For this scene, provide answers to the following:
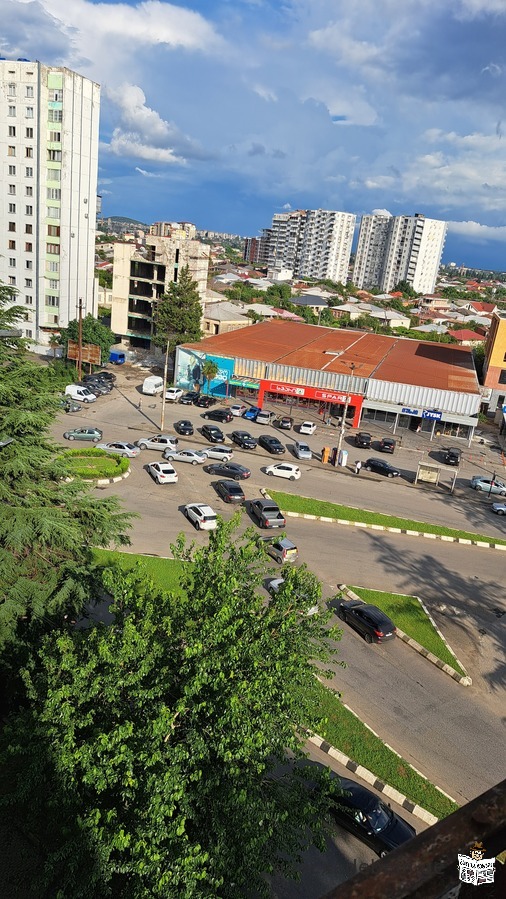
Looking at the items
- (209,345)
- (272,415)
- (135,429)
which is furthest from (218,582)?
(209,345)

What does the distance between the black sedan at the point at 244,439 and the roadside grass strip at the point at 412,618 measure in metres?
17.2

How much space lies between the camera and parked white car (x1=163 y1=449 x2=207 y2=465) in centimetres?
3506

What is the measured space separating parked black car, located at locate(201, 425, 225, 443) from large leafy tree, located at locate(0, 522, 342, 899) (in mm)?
28378

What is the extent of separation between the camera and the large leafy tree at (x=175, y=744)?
26.8 ft

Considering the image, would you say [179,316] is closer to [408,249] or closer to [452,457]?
[452,457]

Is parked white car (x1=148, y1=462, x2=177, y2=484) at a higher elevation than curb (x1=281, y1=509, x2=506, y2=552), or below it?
higher

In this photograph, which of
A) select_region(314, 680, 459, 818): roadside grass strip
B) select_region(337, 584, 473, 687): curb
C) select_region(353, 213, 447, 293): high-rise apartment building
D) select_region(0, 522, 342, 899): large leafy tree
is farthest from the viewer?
select_region(353, 213, 447, 293): high-rise apartment building

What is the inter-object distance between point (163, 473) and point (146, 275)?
1511 inches

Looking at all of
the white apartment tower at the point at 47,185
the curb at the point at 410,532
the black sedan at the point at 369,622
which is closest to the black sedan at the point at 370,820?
the black sedan at the point at 369,622

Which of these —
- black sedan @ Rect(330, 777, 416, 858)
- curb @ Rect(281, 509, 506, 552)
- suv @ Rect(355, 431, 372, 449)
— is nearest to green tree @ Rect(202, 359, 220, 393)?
suv @ Rect(355, 431, 372, 449)

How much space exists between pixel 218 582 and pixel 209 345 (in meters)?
45.2

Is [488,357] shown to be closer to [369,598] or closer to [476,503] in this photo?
[476,503]

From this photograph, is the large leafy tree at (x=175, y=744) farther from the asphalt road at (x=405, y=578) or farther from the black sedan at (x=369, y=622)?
the black sedan at (x=369, y=622)

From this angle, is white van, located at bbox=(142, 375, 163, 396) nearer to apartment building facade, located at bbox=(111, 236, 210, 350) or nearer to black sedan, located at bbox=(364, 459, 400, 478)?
apartment building facade, located at bbox=(111, 236, 210, 350)
